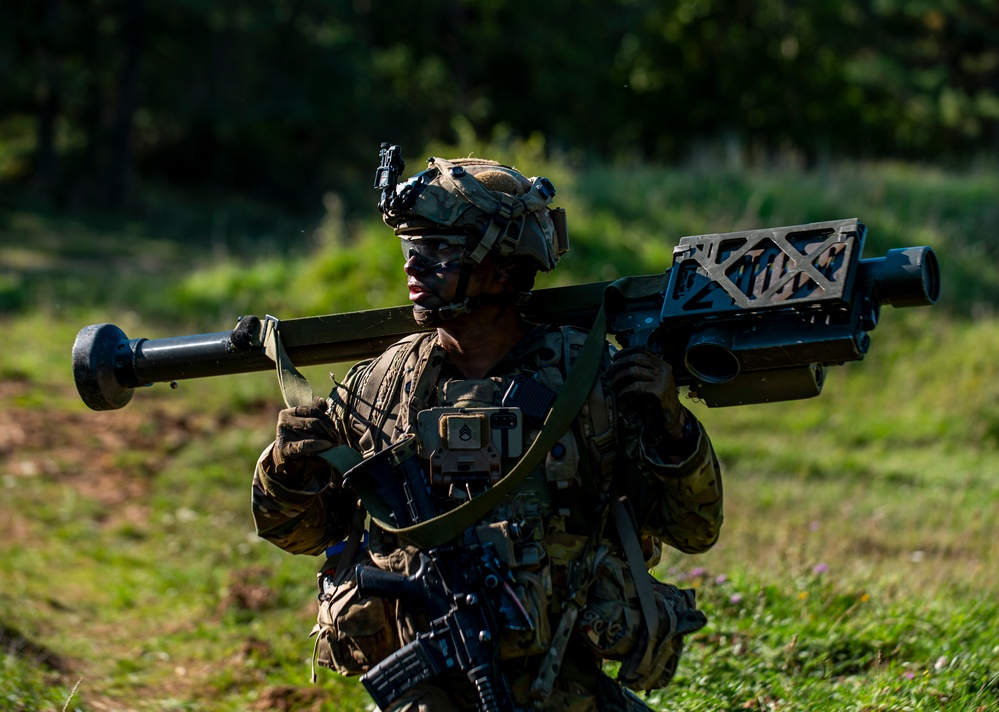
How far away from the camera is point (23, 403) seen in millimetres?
11656

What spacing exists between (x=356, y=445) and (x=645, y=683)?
128cm

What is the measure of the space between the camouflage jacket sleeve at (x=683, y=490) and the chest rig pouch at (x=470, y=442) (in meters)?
0.41

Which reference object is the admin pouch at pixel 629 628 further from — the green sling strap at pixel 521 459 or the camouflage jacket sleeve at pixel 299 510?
the camouflage jacket sleeve at pixel 299 510

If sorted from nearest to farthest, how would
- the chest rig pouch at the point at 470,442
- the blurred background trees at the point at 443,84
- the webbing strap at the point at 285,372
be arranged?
the chest rig pouch at the point at 470,442
the webbing strap at the point at 285,372
the blurred background trees at the point at 443,84

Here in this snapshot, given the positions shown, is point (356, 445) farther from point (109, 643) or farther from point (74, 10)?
point (74, 10)

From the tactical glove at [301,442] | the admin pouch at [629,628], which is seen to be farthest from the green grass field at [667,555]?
the tactical glove at [301,442]

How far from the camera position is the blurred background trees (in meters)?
35.0

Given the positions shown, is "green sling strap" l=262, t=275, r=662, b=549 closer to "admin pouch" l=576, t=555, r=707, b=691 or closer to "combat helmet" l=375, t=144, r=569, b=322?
"combat helmet" l=375, t=144, r=569, b=322

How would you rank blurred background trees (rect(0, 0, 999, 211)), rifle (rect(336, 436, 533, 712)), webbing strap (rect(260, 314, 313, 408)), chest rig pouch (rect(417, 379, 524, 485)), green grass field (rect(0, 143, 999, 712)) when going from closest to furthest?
rifle (rect(336, 436, 533, 712))
chest rig pouch (rect(417, 379, 524, 485))
webbing strap (rect(260, 314, 313, 408))
green grass field (rect(0, 143, 999, 712))
blurred background trees (rect(0, 0, 999, 211))

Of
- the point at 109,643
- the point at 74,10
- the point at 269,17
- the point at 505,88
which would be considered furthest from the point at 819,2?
the point at 109,643

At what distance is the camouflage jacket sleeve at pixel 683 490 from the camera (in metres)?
4.02

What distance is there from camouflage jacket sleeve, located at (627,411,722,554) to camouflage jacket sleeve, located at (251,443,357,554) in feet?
3.53

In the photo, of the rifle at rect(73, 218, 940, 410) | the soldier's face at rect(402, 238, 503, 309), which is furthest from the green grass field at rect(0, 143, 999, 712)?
the soldier's face at rect(402, 238, 503, 309)

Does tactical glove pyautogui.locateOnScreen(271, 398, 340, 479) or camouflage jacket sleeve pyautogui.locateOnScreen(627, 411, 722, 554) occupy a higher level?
tactical glove pyautogui.locateOnScreen(271, 398, 340, 479)
